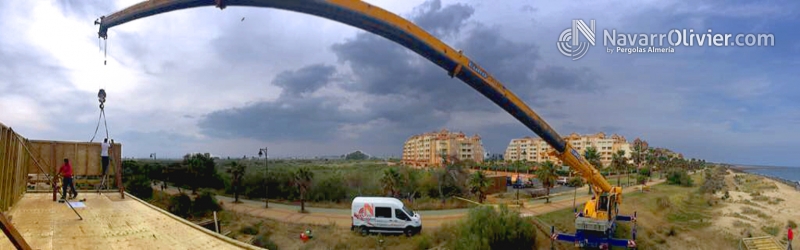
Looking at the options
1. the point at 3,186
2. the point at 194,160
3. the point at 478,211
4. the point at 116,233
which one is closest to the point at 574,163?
the point at 478,211

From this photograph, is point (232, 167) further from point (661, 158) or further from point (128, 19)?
point (661, 158)

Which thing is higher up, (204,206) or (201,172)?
(201,172)

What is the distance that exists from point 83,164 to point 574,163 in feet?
59.8

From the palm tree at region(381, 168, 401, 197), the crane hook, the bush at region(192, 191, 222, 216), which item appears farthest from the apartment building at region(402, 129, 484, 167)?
the crane hook

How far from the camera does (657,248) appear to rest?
70.5 ft

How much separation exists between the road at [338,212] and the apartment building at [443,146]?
35.6 m

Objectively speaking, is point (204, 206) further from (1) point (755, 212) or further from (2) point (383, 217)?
(1) point (755, 212)

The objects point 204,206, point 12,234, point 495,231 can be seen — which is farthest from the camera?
point 204,206

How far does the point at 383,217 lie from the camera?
21828mm

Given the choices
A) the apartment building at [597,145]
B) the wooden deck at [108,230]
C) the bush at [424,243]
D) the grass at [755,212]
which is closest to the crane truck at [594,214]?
the bush at [424,243]

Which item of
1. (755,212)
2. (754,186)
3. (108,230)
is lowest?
(754,186)

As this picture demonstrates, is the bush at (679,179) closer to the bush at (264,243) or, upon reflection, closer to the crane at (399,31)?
the crane at (399,31)

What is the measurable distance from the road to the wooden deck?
1832cm

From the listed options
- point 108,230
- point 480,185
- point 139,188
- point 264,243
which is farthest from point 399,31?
point 139,188
